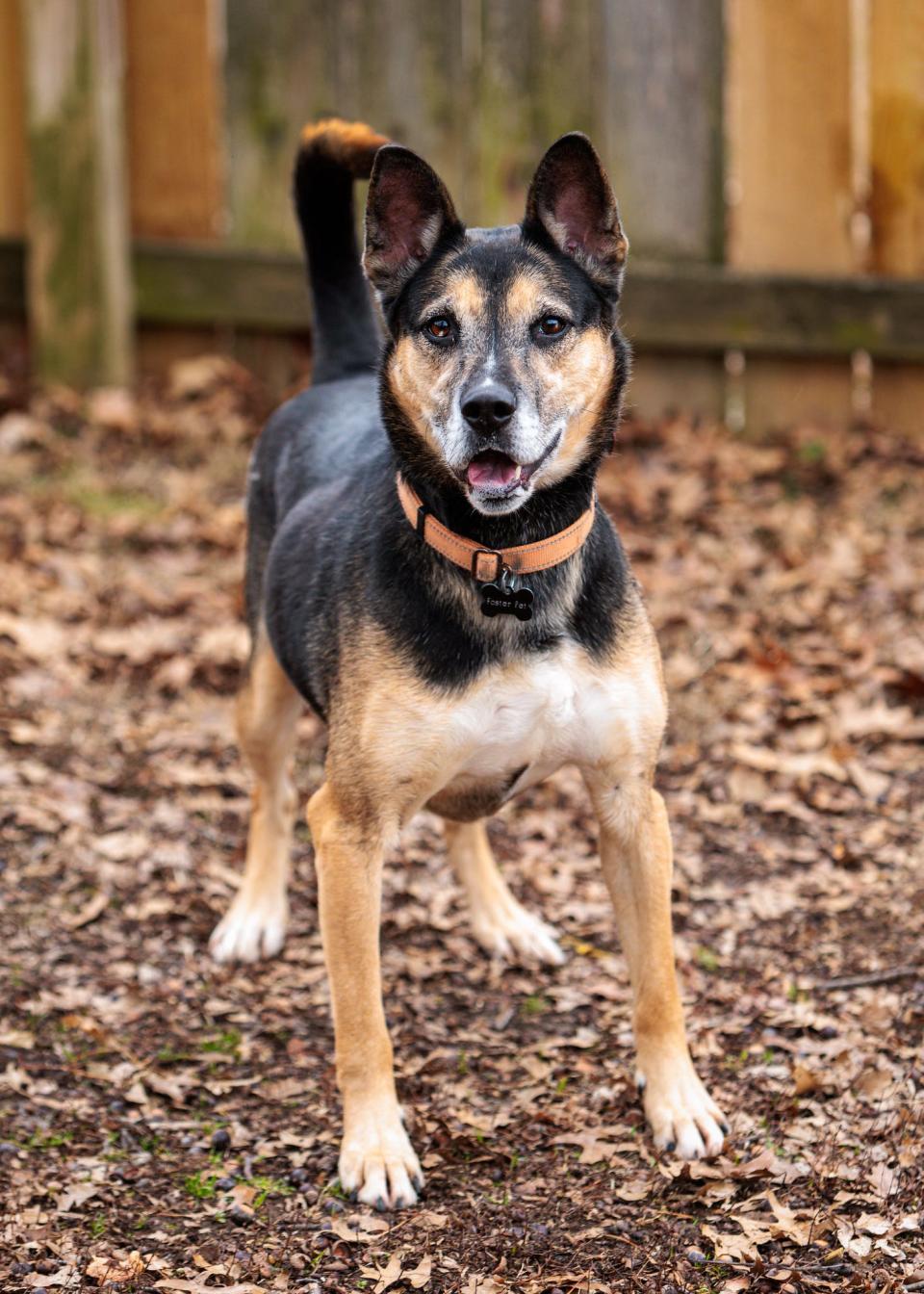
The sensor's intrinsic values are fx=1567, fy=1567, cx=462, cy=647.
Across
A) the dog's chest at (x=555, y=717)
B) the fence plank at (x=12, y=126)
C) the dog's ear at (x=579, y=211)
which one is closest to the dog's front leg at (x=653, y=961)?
the dog's chest at (x=555, y=717)

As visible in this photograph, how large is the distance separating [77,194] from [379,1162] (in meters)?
6.07

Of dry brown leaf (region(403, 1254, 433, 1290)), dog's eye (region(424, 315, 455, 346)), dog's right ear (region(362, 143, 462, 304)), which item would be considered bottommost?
dry brown leaf (region(403, 1254, 433, 1290))

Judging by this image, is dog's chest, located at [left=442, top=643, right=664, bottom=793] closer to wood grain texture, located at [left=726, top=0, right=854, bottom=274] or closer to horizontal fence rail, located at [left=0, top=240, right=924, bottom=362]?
horizontal fence rail, located at [left=0, top=240, right=924, bottom=362]

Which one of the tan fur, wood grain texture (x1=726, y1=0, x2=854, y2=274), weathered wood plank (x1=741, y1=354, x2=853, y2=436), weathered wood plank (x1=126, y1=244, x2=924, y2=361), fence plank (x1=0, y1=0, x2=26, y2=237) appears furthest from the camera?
weathered wood plank (x1=741, y1=354, x2=853, y2=436)

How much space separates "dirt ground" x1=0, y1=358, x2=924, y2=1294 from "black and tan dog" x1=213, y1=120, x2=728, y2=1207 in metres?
0.25

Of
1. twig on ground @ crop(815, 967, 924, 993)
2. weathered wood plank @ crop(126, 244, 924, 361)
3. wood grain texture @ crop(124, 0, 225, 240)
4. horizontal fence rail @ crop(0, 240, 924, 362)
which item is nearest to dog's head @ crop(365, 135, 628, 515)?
twig on ground @ crop(815, 967, 924, 993)

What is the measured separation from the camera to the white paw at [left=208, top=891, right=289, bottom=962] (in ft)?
15.2

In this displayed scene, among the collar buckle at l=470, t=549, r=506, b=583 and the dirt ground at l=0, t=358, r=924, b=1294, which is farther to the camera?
the collar buckle at l=470, t=549, r=506, b=583

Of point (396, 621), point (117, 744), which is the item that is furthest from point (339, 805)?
point (117, 744)

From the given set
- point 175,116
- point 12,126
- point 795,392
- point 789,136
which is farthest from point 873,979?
point 12,126

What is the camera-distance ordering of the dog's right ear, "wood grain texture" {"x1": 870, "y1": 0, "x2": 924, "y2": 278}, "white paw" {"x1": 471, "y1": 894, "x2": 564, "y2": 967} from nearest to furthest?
the dog's right ear → "white paw" {"x1": 471, "y1": 894, "x2": 564, "y2": 967} → "wood grain texture" {"x1": 870, "y1": 0, "x2": 924, "y2": 278}

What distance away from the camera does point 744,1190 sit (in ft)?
11.3

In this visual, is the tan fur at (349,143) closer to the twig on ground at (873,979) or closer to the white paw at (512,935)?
the white paw at (512,935)

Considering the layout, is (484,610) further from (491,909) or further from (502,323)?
(491,909)
